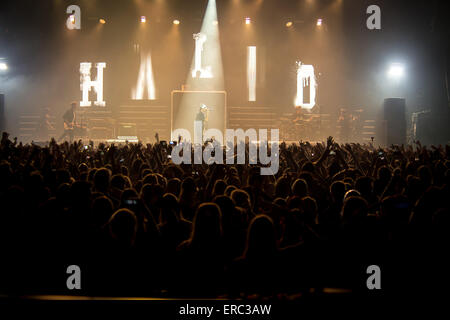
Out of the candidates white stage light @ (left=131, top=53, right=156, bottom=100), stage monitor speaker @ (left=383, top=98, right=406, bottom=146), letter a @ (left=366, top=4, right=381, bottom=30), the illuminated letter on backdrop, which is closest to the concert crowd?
stage monitor speaker @ (left=383, top=98, right=406, bottom=146)

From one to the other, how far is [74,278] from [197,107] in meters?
16.0

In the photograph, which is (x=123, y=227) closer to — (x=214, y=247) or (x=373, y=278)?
(x=214, y=247)

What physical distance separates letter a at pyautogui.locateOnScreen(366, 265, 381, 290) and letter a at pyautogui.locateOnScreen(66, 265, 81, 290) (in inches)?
97.8

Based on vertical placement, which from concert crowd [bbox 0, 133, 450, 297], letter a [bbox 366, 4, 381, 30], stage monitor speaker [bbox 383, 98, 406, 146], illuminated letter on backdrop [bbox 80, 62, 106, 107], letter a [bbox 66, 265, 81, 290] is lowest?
letter a [bbox 66, 265, 81, 290]

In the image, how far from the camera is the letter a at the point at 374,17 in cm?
1897

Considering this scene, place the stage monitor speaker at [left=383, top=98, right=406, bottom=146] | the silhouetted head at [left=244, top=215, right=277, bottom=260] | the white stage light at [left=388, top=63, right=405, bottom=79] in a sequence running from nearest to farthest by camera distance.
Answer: the silhouetted head at [left=244, top=215, right=277, bottom=260] < the stage monitor speaker at [left=383, top=98, right=406, bottom=146] < the white stage light at [left=388, top=63, right=405, bottom=79]

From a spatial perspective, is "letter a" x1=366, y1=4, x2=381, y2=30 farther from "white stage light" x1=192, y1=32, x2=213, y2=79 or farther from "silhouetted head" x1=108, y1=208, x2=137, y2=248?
"silhouetted head" x1=108, y1=208, x2=137, y2=248

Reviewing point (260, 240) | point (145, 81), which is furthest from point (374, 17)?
point (260, 240)

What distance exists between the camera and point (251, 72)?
20.0m

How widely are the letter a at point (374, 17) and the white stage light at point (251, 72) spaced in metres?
5.92

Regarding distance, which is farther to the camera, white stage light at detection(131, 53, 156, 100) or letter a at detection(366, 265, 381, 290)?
white stage light at detection(131, 53, 156, 100)

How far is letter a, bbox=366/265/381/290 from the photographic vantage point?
10.6 ft
